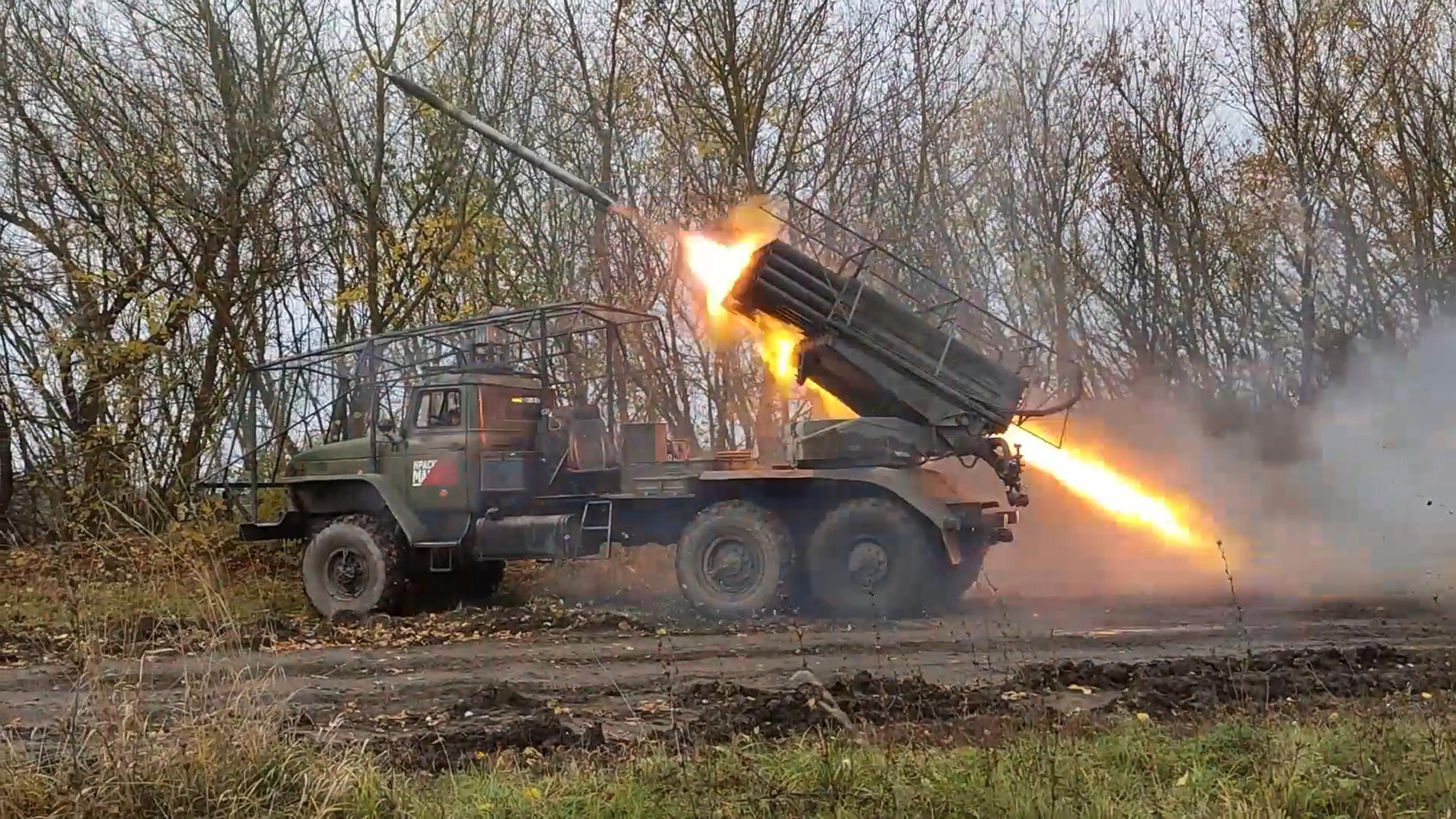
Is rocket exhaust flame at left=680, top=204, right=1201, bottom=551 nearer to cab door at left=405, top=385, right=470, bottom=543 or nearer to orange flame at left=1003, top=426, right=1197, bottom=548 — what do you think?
orange flame at left=1003, top=426, right=1197, bottom=548

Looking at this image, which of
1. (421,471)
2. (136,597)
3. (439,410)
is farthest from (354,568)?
(136,597)

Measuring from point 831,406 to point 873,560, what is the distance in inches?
95.4

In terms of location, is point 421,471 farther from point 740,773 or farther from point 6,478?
point 6,478

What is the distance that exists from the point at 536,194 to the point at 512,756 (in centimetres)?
1871

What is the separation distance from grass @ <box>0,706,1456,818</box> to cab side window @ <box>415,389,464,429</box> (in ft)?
27.6

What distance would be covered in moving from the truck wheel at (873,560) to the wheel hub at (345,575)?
17.4ft

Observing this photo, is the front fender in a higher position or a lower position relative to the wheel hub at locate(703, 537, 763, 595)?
higher

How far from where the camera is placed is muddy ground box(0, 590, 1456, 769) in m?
6.86

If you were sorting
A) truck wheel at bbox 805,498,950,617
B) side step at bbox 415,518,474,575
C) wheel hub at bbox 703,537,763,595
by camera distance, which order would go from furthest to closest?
side step at bbox 415,518,474,575, wheel hub at bbox 703,537,763,595, truck wheel at bbox 805,498,950,617

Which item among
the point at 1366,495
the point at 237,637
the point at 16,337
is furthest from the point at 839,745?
the point at 16,337

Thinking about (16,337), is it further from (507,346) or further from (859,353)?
(859,353)

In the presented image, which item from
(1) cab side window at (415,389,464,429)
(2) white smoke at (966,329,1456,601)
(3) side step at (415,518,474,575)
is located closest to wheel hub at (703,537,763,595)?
(3) side step at (415,518,474,575)

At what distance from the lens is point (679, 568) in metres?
13.0

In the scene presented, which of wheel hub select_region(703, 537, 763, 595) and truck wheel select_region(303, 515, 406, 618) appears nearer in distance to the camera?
wheel hub select_region(703, 537, 763, 595)
